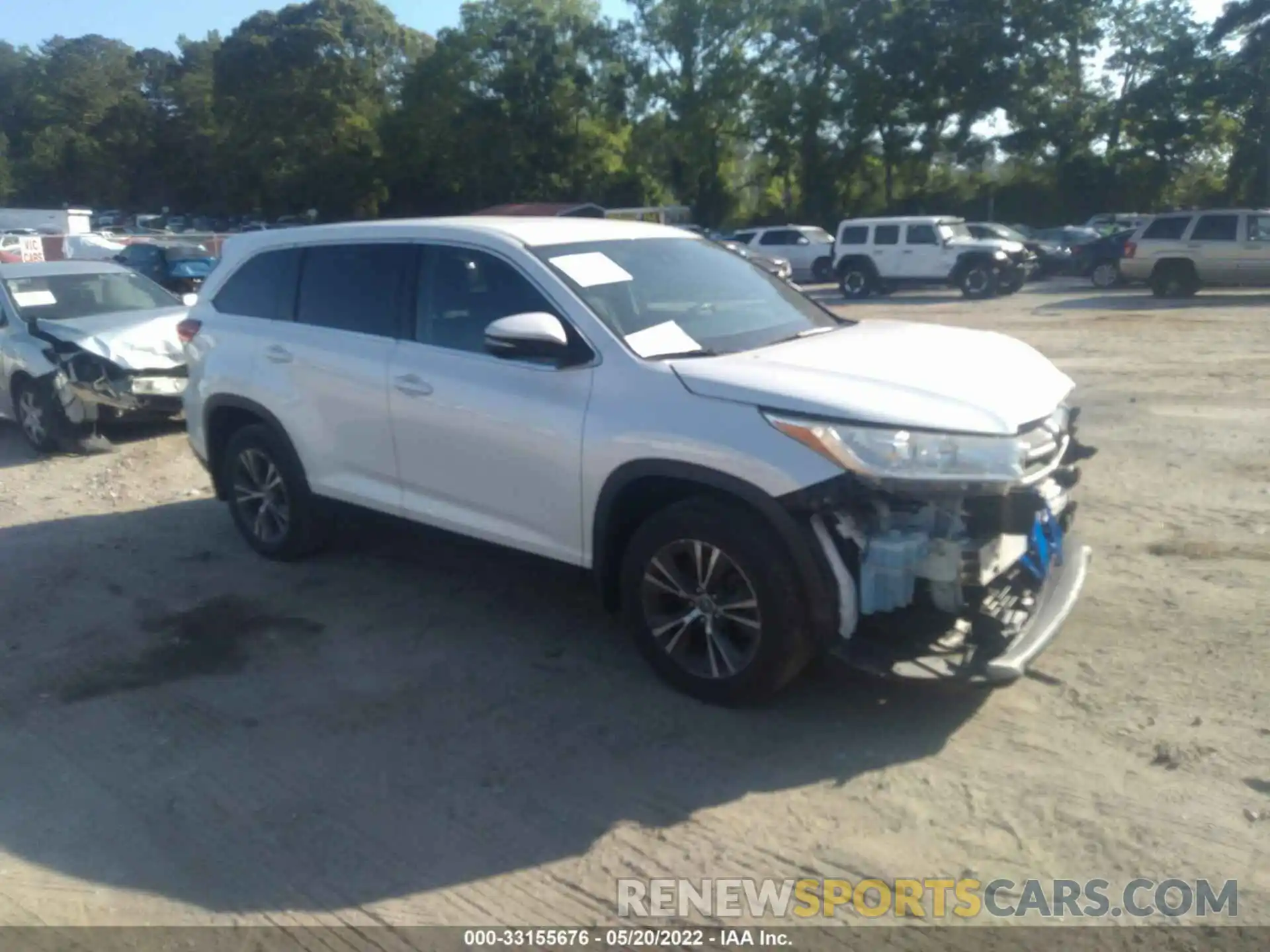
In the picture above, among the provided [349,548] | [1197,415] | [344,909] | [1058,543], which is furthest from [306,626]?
[1197,415]

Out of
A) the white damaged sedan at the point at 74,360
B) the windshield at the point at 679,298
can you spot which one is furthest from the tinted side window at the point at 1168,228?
the windshield at the point at 679,298

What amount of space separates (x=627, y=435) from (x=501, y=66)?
4724cm

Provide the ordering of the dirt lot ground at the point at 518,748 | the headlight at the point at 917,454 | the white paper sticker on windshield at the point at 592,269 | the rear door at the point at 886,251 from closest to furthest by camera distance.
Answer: the dirt lot ground at the point at 518,748 → the headlight at the point at 917,454 → the white paper sticker on windshield at the point at 592,269 → the rear door at the point at 886,251

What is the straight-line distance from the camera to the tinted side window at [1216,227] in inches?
874

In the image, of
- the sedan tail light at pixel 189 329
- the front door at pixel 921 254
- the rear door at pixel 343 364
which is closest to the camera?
the rear door at pixel 343 364

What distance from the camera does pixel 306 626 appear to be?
5.86 m

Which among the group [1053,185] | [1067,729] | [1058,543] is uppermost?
[1053,185]

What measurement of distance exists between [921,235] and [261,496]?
22.1m

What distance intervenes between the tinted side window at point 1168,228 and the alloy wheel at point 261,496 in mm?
20882

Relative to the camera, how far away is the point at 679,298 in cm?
532

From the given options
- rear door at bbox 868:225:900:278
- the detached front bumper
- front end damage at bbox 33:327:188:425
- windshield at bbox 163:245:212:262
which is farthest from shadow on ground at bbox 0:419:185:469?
rear door at bbox 868:225:900:278

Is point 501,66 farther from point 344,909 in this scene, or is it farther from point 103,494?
point 344,909

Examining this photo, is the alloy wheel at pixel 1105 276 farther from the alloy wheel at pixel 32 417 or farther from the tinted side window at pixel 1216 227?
the alloy wheel at pixel 32 417

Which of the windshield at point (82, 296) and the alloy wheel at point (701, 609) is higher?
the windshield at point (82, 296)
